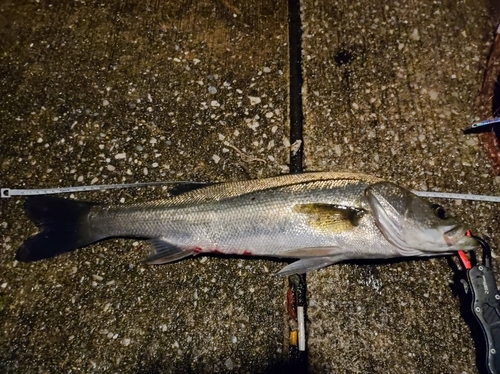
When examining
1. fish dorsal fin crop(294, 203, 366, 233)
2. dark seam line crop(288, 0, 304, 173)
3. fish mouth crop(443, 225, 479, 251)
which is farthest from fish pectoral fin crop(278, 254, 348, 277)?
dark seam line crop(288, 0, 304, 173)

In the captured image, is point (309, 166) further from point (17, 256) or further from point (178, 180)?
point (17, 256)

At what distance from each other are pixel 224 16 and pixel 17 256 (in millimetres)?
2644

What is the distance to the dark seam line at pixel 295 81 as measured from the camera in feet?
10.5

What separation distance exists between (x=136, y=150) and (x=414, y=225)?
6.91ft

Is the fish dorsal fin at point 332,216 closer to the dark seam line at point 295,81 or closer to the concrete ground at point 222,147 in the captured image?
the concrete ground at point 222,147

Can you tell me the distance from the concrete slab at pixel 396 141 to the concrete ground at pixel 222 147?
0.01 m

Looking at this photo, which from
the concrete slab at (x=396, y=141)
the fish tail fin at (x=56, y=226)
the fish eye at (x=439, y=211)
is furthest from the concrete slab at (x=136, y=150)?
the fish eye at (x=439, y=211)

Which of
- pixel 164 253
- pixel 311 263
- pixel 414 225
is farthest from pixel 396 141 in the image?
pixel 164 253

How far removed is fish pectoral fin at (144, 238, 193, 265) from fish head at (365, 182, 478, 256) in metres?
1.25

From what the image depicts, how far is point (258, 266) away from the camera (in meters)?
2.87

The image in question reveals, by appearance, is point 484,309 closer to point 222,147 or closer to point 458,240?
point 458,240

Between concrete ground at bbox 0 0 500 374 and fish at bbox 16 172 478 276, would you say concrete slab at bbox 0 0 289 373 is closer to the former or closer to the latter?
concrete ground at bbox 0 0 500 374

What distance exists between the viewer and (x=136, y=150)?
3283mm

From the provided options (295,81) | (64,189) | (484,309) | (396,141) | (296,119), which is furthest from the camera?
(295,81)
